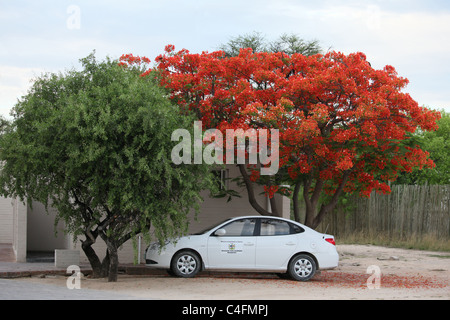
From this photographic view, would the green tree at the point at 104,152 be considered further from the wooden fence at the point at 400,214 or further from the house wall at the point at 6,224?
the wooden fence at the point at 400,214

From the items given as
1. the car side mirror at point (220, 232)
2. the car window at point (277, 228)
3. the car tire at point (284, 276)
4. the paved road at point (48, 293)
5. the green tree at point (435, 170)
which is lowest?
the car tire at point (284, 276)

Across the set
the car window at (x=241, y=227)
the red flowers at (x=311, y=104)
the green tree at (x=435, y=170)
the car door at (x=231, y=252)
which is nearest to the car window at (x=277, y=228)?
the car window at (x=241, y=227)

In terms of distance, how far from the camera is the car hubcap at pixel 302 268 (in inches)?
569

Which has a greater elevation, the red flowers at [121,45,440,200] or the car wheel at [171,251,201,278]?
the red flowers at [121,45,440,200]

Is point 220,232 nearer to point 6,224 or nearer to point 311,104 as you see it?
point 311,104

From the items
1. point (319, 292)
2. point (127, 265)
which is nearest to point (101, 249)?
point (127, 265)

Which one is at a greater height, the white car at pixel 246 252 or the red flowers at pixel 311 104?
the red flowers at pixel 311 104

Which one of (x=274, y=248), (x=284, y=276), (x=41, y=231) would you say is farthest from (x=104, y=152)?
(x=41, y=231)

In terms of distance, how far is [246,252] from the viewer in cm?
1431

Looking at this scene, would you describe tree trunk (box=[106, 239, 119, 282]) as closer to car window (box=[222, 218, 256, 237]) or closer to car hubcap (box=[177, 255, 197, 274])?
car hubcap (box=[177, 255, 197, 274])

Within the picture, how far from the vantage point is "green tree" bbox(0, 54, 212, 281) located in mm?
12414

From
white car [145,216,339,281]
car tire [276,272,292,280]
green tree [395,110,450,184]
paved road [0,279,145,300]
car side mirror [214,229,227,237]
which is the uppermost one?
green tree [395,110,450,184]

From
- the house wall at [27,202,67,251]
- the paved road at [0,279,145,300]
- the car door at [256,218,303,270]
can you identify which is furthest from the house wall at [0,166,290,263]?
the paved road at [0,279,145,300]

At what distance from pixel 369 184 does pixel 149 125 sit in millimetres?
7416
